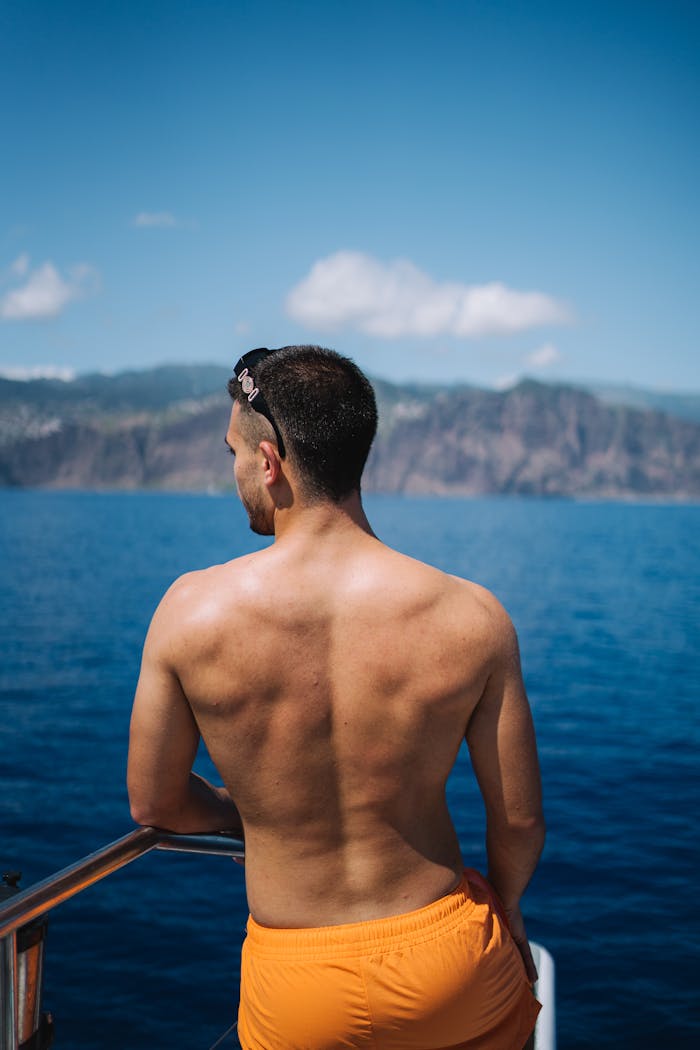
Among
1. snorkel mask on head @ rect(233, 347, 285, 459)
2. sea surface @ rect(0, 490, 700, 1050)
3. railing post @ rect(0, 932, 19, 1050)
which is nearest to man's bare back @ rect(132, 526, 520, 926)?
snorkel mask on head @ rect(233, 347, 285, 459)

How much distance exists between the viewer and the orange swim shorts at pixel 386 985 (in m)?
1.63

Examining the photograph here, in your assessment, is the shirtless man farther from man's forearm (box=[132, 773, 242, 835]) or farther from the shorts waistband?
man's forearm (box=[132, 773, 242, 835])

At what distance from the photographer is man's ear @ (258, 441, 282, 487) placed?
1.73 metres

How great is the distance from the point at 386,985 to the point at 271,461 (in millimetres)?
940

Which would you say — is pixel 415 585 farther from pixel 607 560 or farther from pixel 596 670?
pixel 607 560

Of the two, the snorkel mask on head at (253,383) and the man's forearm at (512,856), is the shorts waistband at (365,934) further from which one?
the snorkel mask on head at (253,383)

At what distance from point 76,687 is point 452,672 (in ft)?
70.6

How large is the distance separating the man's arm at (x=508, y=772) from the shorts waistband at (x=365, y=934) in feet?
0.68

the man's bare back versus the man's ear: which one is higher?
the man's ear

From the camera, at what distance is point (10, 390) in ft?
570

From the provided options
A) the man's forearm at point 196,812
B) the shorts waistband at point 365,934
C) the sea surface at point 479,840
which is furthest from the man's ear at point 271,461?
the sea surface at point 479,840

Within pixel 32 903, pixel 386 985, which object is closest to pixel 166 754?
pixel 32 903

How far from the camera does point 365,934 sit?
1.67m

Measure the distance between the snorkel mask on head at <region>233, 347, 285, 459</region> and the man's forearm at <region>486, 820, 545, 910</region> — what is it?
0.91 m
